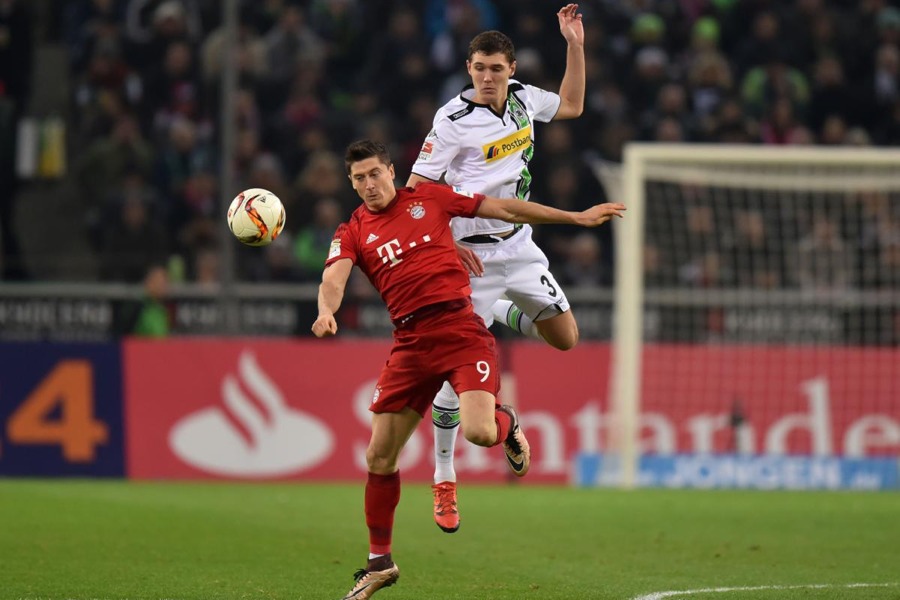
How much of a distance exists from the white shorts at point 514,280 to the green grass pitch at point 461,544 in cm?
156

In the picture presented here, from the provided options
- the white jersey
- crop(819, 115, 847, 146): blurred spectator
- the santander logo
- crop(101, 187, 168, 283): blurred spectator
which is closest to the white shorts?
the white jersey

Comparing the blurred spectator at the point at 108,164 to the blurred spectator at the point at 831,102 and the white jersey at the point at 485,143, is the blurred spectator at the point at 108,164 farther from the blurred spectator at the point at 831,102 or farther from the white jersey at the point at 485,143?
the white jersey at the point at 485,143

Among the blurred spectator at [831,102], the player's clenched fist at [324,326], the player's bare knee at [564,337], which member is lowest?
the player's bare knee at [564,337]

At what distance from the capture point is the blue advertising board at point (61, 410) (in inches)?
609

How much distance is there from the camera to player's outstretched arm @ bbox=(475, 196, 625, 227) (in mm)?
7848

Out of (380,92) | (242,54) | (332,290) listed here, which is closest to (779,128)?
(380,92)

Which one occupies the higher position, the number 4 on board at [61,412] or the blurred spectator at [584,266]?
the blurred spectator at [584,266]

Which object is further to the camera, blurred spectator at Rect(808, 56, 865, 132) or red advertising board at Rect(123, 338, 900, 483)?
blurred spectator at Rect(808, 56, 865, 132)

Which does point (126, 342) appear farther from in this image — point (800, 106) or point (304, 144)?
point (800, 106)

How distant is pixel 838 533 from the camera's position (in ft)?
35.9

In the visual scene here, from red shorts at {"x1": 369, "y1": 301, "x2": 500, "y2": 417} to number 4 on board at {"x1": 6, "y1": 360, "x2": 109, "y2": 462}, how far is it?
8.27m

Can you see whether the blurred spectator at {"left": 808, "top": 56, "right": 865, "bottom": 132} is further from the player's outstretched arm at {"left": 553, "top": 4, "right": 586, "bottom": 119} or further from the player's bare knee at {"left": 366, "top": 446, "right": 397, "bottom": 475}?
the player's bare knee at {"left": 366, "top": 446, "right": 397, "bottom": 475}

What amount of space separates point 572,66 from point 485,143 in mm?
725

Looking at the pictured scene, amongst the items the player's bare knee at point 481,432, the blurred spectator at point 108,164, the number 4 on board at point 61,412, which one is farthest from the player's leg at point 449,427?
the blurred spectator at point 108,164
